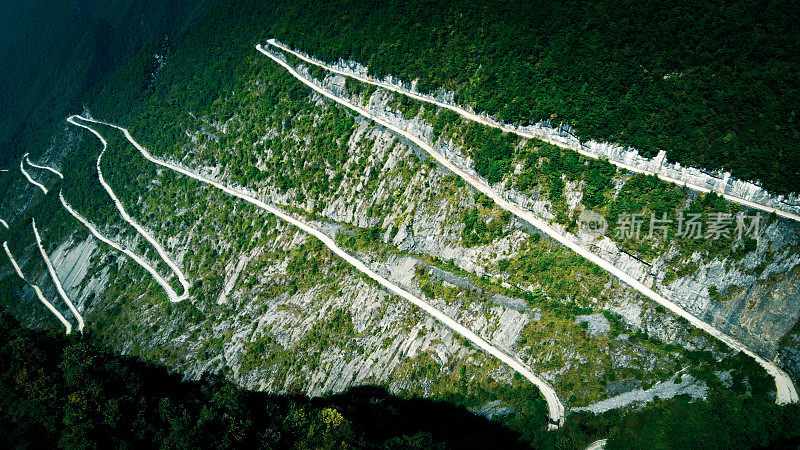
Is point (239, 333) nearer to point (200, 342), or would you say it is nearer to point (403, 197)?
point (200, 342)

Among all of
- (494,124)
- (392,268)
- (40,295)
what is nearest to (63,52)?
(40,295)

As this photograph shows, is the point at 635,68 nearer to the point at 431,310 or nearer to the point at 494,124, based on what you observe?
the point at 494,124

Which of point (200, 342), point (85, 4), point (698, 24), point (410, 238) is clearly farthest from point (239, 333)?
point (85, 4)

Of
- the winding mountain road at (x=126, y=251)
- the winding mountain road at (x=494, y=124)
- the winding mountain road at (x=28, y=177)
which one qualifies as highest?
the winding mountain road at (x=494, y=124)

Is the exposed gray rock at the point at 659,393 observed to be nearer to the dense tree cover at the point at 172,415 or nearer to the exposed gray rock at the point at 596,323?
the exposed gray rock at the point at 596,323

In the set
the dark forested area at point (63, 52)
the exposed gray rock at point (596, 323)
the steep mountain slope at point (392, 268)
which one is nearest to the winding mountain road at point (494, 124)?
the steep mountain slope at point (392, 268)

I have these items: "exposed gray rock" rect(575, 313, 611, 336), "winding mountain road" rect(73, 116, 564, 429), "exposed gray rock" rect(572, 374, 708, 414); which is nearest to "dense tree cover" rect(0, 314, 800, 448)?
"exposed gray rock" rect(572, 374, 708, 414)
